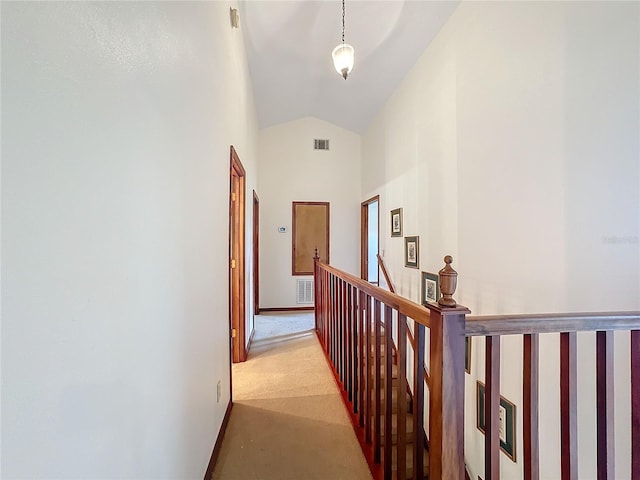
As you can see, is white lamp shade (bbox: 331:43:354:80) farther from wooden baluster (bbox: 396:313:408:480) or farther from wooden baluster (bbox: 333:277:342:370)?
wooden baluster (bbox: 396:313:408:480)

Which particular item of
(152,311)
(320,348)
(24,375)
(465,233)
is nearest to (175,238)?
(152,311)

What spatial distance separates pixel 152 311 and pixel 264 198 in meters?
4.57

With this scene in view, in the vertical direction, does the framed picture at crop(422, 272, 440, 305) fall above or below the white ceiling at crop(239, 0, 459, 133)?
below

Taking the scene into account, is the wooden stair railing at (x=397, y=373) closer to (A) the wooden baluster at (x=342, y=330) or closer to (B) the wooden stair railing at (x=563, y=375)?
(A) the wooden baluster at (x=342, y=330)

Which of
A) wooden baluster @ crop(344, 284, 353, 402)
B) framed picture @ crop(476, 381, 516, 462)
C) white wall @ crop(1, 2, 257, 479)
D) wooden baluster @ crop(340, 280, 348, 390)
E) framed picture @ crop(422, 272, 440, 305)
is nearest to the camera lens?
white wall @ crop(1, 2, 257, 479)

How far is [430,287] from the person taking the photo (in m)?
2.99

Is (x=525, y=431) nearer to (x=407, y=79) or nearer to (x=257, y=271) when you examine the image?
(x=407, y=79)

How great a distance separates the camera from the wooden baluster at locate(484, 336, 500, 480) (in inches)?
37.6

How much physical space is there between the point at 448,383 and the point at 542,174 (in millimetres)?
1517

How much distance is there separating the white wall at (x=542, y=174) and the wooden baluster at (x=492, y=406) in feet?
2.90

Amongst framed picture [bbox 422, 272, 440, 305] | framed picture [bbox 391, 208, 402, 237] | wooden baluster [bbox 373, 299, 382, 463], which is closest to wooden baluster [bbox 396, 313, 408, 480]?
wooden baluster [bbox 373, 299, 382, 463]

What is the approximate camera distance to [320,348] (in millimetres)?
3484

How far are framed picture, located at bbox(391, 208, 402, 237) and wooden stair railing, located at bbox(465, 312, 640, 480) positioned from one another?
281 cm

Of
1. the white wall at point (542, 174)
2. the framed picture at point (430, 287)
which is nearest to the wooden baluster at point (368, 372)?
the white wall at point (542, 174)
